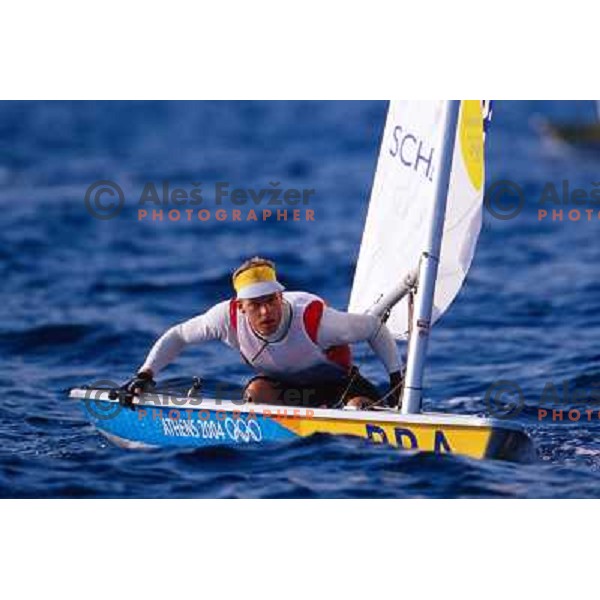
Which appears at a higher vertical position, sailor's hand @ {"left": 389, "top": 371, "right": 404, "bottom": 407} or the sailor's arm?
the sailor's arm

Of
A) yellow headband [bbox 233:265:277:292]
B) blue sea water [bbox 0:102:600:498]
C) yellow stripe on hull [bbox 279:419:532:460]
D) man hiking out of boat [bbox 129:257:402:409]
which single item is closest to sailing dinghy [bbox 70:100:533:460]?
yellow stripe on hull [bbox 279:419:532:460]

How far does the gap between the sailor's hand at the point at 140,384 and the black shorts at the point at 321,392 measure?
2.04 feet

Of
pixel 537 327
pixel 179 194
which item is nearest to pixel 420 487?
pixel 537 327

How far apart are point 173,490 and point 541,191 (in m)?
14.5

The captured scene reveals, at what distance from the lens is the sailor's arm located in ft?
25.8

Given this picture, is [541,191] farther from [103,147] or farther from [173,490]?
[173,490]

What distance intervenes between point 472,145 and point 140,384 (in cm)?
236

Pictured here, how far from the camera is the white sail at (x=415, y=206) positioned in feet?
26.4

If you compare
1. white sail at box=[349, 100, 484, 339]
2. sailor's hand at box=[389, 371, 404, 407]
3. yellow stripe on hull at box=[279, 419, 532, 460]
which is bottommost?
yellow stripe on hull at box=[279, 419, 532, 460]

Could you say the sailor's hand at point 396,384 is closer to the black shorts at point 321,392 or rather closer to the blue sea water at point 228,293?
the black shorts at point 321,392

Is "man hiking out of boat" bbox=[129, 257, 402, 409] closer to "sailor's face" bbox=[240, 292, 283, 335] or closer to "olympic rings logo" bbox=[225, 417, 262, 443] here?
"sailor's face" bbox=[240, 292, 283, 335]

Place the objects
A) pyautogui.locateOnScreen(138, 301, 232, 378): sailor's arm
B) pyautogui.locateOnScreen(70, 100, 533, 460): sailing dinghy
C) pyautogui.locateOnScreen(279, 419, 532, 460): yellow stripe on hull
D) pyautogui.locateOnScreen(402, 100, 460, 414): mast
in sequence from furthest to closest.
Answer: pyautogui.locateOnScreen(138, 301, 232, 378): sailor's arm → pyautogui.locateOnScreen(402, 100, 460, 414): mast → pyautogui.locateOnScreen(70, 100, 533, 460): sailing dinghy → pyautogui.locateOnScreen(279, 419, 532, 460): yellow stripe on hull

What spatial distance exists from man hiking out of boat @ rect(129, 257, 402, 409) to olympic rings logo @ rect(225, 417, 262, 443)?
1.05 feet

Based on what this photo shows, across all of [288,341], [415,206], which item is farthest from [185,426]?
[415,206]
